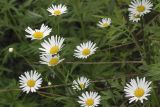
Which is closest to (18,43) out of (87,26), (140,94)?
(87,26)

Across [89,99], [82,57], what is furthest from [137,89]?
[82,57]

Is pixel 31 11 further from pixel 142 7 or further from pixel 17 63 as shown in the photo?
pixel 142 7

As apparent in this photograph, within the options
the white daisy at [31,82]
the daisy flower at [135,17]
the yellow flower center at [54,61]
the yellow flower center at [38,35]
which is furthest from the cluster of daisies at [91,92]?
the daisy flower at [135,17]

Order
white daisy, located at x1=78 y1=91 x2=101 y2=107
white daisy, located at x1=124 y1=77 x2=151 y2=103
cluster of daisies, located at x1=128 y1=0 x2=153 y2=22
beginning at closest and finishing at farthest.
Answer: white daisy, located at x1=124 y1=77 x2=151 y2=103 → white daisy, located at x1=78 y1=91 x2=101 y2=107 → cluster of daisies, located at x1=128 y1=0 x2=153 y2=22

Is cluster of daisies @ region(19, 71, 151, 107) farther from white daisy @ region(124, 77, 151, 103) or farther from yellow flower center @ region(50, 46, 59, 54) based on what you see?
yellow flower center @ region(50, 46, 59, 54)

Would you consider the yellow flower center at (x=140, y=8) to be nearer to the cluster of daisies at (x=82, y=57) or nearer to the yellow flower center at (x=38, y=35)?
the cluster of daisies at (x=82, y=57)

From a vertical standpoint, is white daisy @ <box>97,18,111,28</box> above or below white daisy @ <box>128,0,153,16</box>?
above

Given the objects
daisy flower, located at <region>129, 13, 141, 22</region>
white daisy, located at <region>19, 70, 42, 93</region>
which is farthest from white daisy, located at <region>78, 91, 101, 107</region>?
daisy flower, located at <region>129, 13, 141, 22</region>
